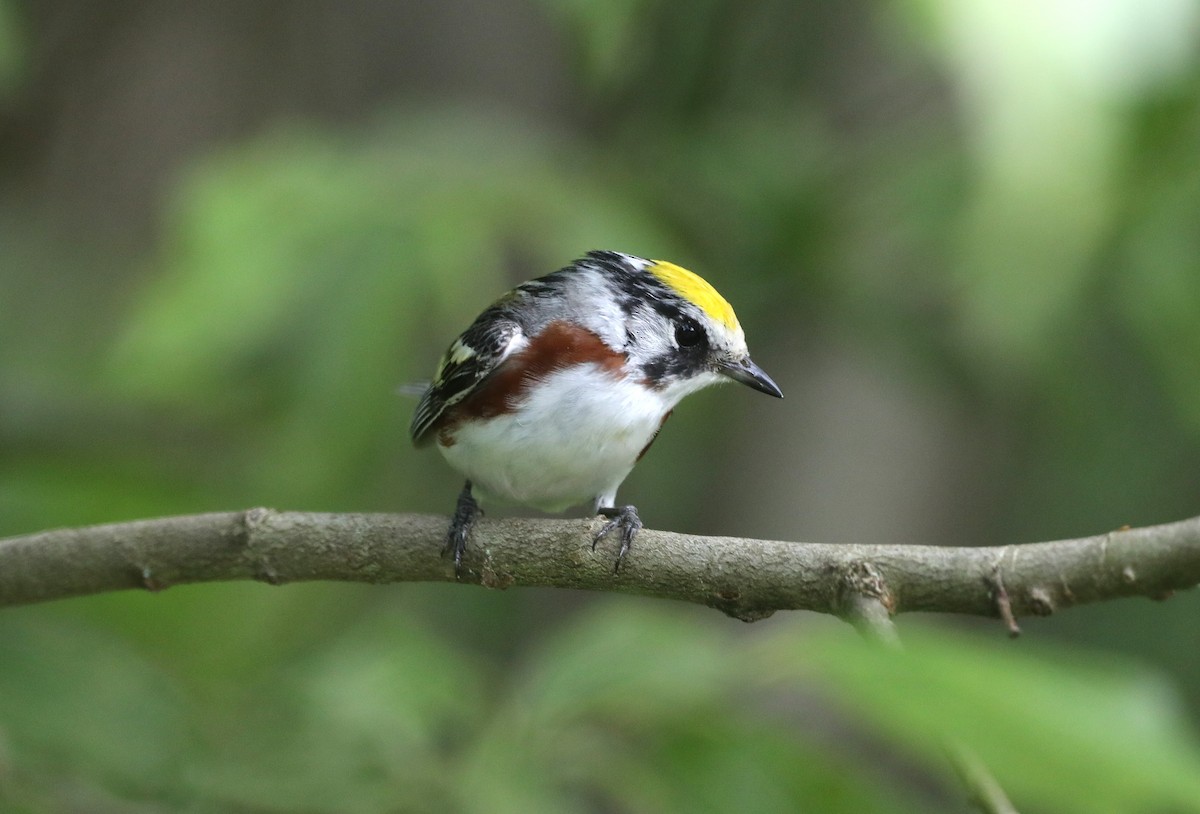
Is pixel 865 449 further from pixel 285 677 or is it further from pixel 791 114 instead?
pixel 285 677

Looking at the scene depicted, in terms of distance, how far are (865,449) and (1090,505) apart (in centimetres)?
98

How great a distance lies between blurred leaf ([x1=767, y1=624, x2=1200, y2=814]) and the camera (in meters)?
2.28

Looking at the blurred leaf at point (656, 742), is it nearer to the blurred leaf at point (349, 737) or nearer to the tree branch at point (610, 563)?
the blurred leaf at point (349, 737)

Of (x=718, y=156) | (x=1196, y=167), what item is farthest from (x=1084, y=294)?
(x=718, y=156)

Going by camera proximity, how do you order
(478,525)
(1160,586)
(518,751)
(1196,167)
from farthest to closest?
(1196,167)
(518,751)
(478,525)
(1160,586)

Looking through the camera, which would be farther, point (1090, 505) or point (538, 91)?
point (538, 91)

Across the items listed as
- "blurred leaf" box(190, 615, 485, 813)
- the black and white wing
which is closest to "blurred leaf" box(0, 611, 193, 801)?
"blurred leaf" box(190, 615, 485, 813)

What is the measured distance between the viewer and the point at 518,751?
121 inches

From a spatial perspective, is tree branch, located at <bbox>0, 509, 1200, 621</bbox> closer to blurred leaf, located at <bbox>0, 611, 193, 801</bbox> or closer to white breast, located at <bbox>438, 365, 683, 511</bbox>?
white breast, located at <bbox>438, 365, 683, 511</bbox>

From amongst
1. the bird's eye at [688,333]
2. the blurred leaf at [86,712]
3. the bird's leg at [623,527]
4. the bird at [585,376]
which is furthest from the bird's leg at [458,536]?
the blurred leaf at [86,712]

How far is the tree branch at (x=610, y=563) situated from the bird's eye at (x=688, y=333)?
77 cm

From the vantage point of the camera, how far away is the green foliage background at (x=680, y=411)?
2.60 meters

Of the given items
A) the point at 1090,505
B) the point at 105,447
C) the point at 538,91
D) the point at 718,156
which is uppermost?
the point at 538,91

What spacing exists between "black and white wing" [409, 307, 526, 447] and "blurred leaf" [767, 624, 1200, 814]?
1.14 m
